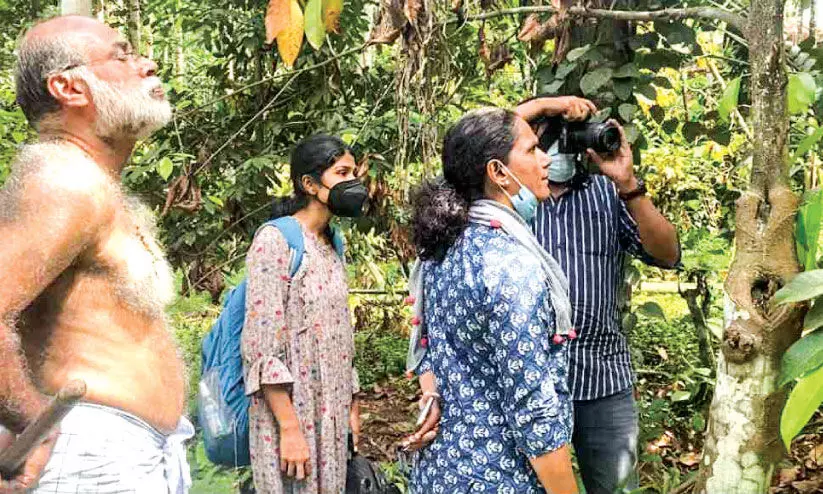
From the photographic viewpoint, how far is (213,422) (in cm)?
202

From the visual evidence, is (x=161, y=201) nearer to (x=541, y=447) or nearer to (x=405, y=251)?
(x=405, y=251)

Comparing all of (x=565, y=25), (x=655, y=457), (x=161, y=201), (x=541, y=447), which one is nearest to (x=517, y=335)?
(x=541, y=447)

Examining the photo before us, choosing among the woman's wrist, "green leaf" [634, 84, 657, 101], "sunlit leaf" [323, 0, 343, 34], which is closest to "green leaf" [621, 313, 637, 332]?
"green leaf" [634, 84, 657, 101]

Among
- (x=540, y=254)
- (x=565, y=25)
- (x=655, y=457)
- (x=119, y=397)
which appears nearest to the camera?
(x=119, y=397)

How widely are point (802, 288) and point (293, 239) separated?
1.42 metres

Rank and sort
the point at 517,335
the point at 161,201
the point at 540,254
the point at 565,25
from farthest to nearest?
the point at 161,201, the point at 565,25, the point at 540,254, the point at 517,335

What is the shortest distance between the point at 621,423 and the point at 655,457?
88 centimetres

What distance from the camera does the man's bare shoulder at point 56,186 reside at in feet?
4.04

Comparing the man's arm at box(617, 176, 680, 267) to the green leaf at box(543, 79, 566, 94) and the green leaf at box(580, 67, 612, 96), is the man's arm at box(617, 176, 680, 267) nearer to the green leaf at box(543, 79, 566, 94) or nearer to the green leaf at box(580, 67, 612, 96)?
the green leaf at box(580, 67, 612, 96)

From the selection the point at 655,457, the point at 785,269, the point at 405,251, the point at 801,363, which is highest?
the point at 405,251

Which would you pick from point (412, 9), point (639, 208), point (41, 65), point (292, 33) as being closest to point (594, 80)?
point (639, 208)

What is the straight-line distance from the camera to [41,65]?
1.38 m

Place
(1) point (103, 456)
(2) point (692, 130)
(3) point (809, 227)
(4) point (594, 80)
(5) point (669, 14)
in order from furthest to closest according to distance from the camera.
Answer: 1. (2) point (692, 130)
2. (4) point (594, 80)
3. (5) point (669, 14)
4. (3) point (809, 227)
5. (1) point (103, 456)

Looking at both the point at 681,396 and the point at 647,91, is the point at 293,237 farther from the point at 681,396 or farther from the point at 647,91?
the point at 681,396
